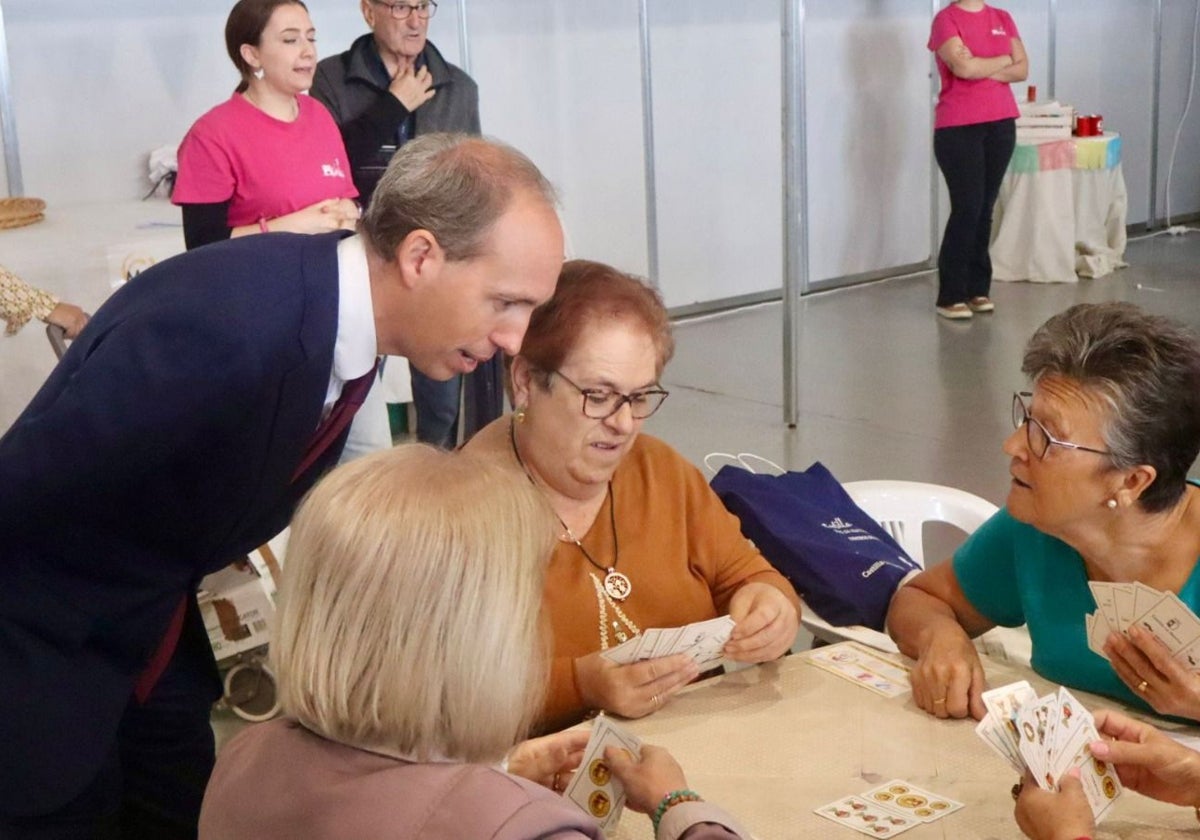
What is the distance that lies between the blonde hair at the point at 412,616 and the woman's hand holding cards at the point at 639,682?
69 cm

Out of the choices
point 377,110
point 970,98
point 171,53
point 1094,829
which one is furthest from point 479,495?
point 970,98

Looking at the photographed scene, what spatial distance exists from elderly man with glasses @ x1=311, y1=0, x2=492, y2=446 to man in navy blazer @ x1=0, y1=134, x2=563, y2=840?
2.38m

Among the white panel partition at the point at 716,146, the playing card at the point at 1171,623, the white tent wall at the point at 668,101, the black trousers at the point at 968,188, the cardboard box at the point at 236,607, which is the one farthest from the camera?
the white panel partition at the point at 716,146

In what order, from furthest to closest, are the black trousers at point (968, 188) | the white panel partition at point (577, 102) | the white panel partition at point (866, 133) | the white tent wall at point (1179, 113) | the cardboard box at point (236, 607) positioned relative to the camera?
the white tent wall at point (1179, 113), the white panel partition at point (866, 133), the black trousers at point (968, 188), the white panel partition at point (577, 102), the cardboard box at point (236, 607)

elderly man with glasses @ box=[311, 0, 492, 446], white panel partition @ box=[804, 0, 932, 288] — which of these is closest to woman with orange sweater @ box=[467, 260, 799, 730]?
elderly man with glasses @ box=[311, 0, 492, 446]

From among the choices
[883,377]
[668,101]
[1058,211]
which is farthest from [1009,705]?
[1058,211]

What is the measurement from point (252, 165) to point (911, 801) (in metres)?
2.77

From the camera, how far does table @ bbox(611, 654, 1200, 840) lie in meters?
1.69

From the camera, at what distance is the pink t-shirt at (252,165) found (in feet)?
12.4

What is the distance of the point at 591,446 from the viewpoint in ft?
7.52

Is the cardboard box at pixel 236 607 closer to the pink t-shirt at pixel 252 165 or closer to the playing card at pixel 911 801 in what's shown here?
the pink t-shirt at pixel 252 165

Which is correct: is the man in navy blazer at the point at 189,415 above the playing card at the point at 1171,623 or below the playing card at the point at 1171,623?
above

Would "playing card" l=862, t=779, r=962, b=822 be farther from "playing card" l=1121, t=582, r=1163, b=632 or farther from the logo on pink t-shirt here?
the logo on pink t-shirt

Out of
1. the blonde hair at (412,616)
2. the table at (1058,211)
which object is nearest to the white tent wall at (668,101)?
the table at (1058,211)
